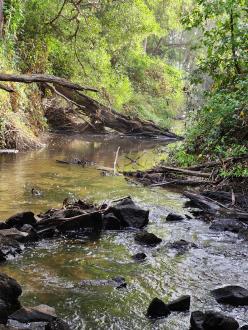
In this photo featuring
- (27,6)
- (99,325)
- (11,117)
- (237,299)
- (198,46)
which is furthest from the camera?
(27,6)

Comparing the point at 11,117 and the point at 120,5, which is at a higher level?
the point at 120,5

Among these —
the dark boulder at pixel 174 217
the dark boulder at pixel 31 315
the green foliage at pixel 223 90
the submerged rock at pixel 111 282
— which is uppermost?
the green foliage at pixel 223 90

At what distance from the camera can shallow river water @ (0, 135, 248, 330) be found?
435cm

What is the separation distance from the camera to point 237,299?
4457 mm

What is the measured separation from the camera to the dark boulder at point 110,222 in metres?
7.15

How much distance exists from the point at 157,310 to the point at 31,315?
44.5 inches

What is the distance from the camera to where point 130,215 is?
24.3ft

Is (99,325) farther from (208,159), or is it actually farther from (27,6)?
(27,6)

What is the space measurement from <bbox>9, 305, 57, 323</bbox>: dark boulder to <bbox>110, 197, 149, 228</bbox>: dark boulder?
11.1 feet

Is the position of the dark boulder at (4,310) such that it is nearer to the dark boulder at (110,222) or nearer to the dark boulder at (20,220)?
the dark boulder at (20,220)

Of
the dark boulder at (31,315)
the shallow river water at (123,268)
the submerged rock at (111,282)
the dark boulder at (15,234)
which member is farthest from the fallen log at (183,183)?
the dark boulder at (31,315)

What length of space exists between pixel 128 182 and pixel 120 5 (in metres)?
15.5

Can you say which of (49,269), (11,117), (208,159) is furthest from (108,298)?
(11,117)

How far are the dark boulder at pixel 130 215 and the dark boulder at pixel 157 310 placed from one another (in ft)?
10.1
